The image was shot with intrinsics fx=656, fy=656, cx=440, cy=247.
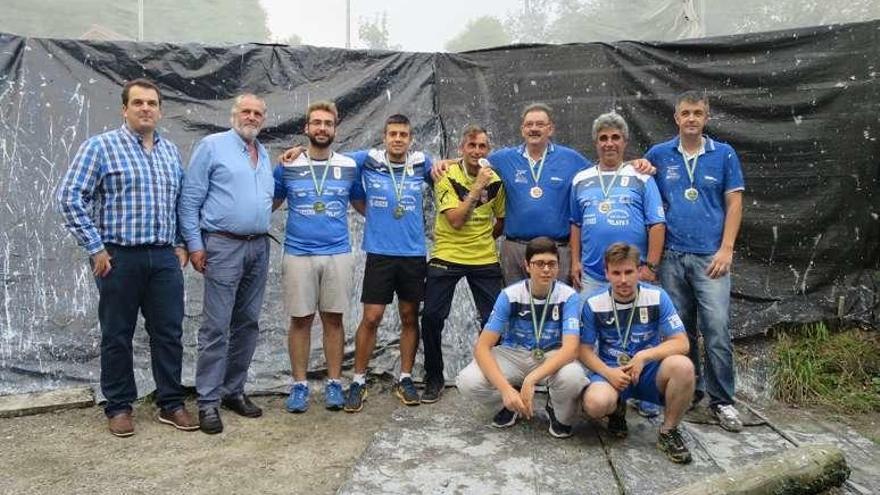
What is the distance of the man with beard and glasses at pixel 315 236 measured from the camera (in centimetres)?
399

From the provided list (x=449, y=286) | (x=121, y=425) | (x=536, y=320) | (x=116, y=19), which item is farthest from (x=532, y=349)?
(x=116, y=19)

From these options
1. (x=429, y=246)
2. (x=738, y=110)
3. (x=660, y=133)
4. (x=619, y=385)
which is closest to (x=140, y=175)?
(x=429, y=246)

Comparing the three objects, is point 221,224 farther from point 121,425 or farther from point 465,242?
point 465,242

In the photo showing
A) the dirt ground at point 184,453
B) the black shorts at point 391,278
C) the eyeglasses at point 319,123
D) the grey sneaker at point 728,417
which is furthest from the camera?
the black shorts at point 391,278

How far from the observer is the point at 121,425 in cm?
369

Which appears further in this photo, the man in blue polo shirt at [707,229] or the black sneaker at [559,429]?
the man in blue polo shirt at [707,229]

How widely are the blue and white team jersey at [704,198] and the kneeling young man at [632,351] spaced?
1.70 ft

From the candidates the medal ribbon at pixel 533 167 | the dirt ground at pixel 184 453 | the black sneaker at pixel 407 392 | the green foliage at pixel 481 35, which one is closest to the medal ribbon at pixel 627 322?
the medal ribbon at pixel 533 167

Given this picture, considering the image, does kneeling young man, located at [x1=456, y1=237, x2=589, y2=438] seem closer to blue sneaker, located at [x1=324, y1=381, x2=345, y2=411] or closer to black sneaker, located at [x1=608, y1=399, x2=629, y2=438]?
black sneaker, located at [x1=608, y1=399, x2=629, y2=438]

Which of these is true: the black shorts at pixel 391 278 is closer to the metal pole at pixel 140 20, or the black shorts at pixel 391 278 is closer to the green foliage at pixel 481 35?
the green foliage at pixel 481 35

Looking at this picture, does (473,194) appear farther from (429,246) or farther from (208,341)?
(208,341)

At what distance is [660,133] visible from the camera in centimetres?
480

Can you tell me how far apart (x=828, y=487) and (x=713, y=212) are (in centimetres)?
156

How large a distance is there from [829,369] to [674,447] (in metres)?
1.90
